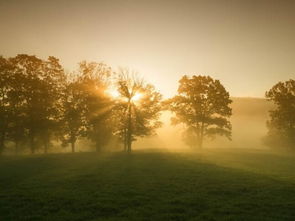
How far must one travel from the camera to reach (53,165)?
27.2m

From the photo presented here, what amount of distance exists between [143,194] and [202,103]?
1233 inches

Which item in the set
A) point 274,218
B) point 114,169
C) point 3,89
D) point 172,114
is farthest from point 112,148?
point 274,218

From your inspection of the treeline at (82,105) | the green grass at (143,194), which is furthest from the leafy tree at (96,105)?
the green grass at (143,194)

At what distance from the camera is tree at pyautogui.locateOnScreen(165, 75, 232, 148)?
4419 cm

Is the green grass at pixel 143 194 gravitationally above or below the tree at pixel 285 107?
below

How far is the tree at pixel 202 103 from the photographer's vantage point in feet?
145

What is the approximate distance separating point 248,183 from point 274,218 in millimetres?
6991

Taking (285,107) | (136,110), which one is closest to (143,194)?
(136,110)

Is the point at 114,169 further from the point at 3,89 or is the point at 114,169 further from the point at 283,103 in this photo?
the point at 283,103

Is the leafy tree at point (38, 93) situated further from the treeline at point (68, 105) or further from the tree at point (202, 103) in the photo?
the tree at point (202, 103)

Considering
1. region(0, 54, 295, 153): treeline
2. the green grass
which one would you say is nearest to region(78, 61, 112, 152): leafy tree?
region(0, 54, 295, 153): treeline

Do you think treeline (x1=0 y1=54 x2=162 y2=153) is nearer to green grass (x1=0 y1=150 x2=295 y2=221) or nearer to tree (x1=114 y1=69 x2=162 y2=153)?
tree (x1=114 y1=69 x2=162 y2=153)

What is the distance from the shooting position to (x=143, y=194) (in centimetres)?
1600

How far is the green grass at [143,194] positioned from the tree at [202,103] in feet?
71.3
